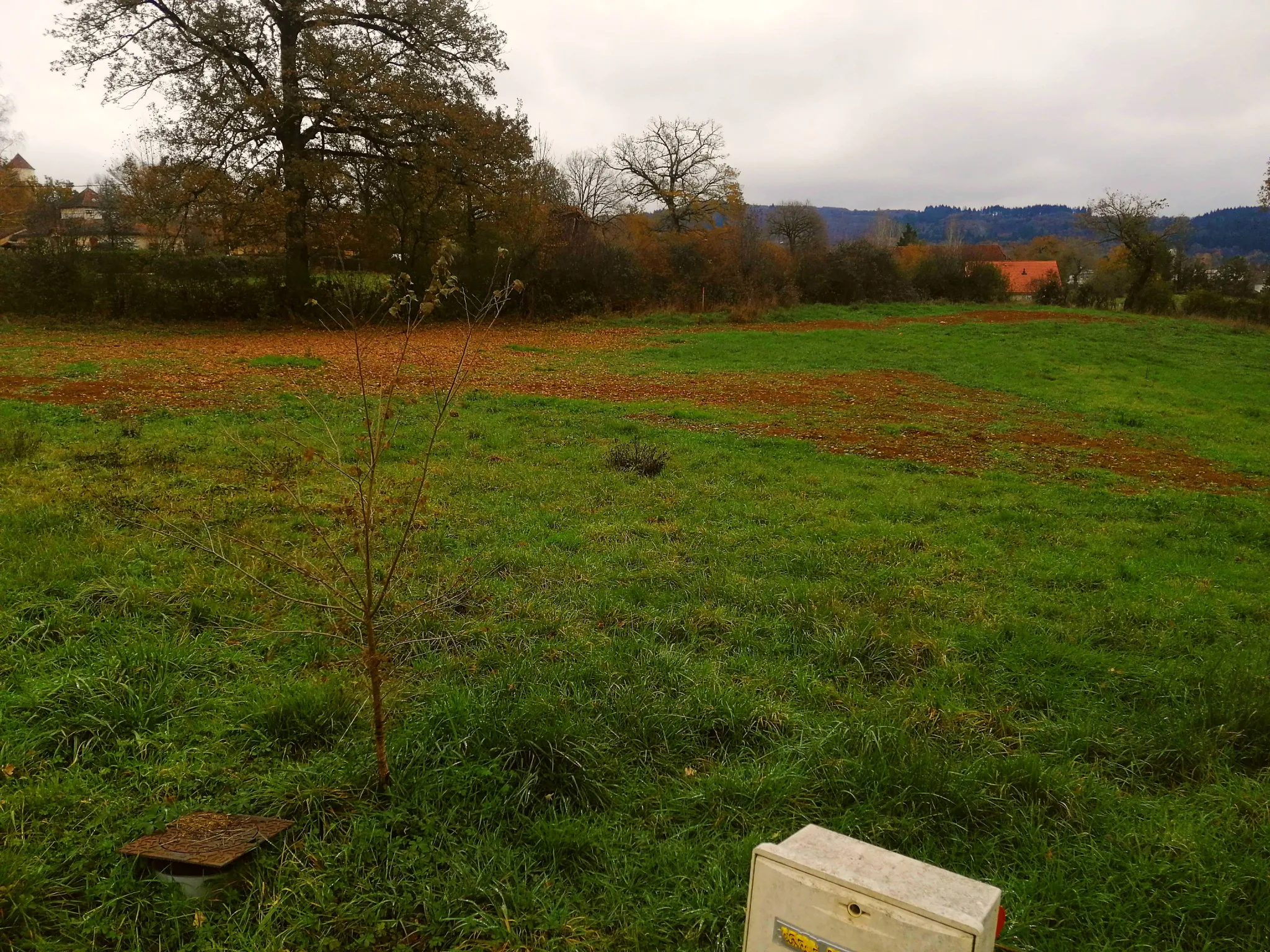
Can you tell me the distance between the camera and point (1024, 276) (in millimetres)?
43250

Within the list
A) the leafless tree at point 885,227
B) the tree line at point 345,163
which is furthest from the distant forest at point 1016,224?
the tree line at point 345,163

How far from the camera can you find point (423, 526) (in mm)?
5438

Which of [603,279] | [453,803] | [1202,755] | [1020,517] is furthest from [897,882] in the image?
[603,279]

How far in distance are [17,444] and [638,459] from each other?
535 centimetres

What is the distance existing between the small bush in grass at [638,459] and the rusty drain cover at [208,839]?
5060 mm

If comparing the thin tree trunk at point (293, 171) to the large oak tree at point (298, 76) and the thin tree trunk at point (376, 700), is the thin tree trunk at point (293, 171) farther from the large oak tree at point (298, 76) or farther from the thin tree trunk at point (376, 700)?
the thin tree trunk at point (376, 700)

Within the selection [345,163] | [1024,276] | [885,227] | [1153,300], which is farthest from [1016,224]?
[345,163]

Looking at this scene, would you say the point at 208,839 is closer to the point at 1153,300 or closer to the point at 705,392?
the point at 705,392

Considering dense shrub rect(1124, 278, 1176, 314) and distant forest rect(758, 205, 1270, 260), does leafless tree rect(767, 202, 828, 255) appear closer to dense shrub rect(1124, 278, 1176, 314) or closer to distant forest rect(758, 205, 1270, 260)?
distant forest rect(758, 205, 1270, 260)

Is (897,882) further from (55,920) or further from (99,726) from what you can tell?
(99,726)

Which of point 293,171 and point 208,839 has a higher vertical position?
point 293,171

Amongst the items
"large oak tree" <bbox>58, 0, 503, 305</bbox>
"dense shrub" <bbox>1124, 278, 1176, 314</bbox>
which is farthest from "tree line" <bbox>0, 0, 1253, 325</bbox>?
"dense shrub" <bbox>1124, 278, 1176, 314</bbox>

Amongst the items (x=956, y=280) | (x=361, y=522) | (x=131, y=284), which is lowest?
(x=361, y=522)

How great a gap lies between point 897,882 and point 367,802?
6.11 feet
